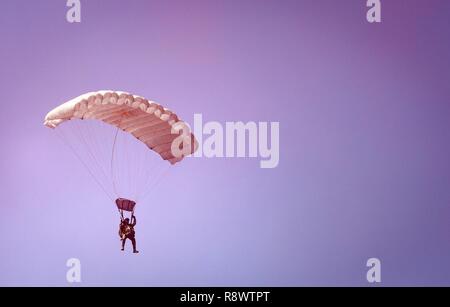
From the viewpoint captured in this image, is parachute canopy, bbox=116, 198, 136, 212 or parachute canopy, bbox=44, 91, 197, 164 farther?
parachute canopy, bbox=116, 198, 136, 212

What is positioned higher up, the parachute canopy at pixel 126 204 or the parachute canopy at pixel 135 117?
the parachute canopy at pixel 135 117

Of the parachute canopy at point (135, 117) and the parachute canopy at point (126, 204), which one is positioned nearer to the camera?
the parachute canopy at point (135, 117)

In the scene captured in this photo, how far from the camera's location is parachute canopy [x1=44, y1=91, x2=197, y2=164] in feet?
19.1

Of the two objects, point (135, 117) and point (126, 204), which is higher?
point (135, 117)

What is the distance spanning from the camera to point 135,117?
7047 mm

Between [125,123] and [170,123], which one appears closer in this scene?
[170,123]

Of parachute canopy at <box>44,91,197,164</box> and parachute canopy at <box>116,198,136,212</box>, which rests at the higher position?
parachute canopy at <box>44,91,197,164</box>

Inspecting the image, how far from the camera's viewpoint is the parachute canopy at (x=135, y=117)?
5.82m
